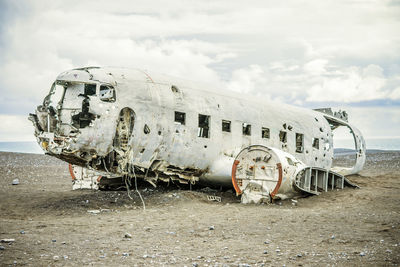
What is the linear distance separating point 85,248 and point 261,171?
22.9 ft

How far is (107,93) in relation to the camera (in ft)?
38.3

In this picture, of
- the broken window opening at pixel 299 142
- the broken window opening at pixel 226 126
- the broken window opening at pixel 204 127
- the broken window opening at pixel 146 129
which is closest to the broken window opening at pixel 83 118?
the broken window opening at pixel 146 129

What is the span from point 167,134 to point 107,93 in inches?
87.6

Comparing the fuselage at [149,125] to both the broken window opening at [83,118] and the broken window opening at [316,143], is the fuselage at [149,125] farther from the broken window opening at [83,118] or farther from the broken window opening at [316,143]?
the broken window opening at [316,143]

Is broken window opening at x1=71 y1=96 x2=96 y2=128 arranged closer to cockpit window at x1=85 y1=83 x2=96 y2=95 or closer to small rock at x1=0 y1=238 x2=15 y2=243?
cockpit window at x1=85 y1=83 x2=96 y2=95

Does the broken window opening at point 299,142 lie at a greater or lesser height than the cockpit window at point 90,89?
lesser

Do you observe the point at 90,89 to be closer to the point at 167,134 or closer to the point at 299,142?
the point at 167,134

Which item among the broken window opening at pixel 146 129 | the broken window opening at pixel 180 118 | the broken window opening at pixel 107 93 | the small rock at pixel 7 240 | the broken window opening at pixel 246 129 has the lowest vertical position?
the small rock at pixel 7 240

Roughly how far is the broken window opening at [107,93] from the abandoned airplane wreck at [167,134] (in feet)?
0.09

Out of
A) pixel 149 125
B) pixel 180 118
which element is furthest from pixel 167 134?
pixel 180 118

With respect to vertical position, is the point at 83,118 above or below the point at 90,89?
below

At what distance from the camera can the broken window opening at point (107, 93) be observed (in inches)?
457

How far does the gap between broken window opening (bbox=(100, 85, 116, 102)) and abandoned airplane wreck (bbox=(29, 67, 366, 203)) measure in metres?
0.03

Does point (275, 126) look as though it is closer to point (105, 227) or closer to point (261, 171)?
point (261, 171)
